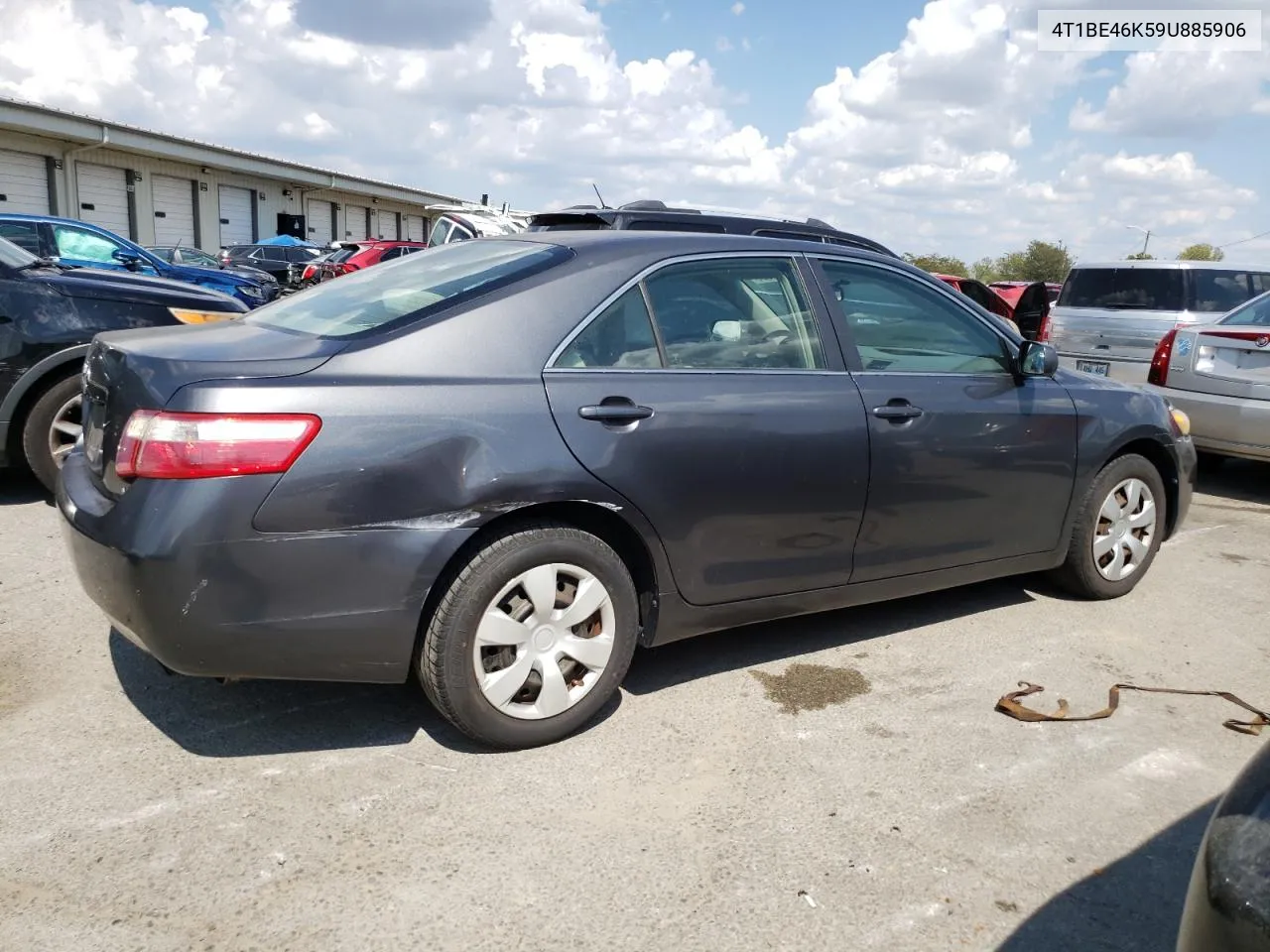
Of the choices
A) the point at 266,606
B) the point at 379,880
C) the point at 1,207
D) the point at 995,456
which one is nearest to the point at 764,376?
the point at 995,456

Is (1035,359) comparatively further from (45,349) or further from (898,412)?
(45,349)

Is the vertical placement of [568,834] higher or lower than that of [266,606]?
lower

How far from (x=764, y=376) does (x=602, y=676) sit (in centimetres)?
120

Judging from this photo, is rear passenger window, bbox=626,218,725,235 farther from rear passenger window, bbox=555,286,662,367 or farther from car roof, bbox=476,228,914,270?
rear passenger window, bbox=555,286,662,367

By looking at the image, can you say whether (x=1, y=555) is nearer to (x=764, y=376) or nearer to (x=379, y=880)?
(x=379, y=880)

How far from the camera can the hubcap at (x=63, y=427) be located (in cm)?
568

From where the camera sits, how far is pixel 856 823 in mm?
3004

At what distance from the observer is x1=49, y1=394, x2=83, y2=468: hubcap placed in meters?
5.68

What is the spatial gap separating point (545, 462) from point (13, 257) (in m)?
4.40

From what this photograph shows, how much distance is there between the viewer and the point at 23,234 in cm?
1060

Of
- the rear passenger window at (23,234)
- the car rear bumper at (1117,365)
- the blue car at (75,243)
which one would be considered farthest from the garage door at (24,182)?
the car rear bumper at (1117,365)

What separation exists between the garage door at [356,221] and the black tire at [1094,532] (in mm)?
43824

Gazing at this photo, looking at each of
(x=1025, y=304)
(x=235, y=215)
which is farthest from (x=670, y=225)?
(x=235, y=215)

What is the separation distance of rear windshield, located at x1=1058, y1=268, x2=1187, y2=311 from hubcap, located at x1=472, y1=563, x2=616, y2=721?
8011 mm
